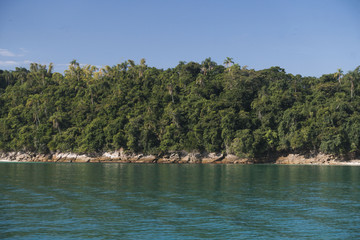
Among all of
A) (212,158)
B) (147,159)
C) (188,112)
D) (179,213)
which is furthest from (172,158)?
(179,213)

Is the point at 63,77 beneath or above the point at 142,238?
above

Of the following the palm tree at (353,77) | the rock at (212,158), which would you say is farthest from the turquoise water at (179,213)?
the palm tree at (353,77)

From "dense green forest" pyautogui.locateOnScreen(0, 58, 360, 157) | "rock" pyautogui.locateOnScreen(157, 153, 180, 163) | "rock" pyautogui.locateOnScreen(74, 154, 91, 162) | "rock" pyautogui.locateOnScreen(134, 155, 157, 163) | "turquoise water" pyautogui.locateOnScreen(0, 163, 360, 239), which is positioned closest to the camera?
"turquoise water" pyautogui.locateOnScreen(0, 163, 360, 239)

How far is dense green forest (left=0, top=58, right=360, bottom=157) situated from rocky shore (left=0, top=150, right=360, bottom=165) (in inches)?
75.0

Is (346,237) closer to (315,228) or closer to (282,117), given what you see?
(315,228)

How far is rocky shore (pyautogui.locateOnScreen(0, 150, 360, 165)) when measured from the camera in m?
94.9

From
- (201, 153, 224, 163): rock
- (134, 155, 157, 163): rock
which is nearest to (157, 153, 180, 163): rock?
(134, 155, 157, 163): rock

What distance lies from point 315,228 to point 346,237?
1999 mm

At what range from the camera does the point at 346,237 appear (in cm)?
1911

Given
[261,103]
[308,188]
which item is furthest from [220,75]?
[308,188]

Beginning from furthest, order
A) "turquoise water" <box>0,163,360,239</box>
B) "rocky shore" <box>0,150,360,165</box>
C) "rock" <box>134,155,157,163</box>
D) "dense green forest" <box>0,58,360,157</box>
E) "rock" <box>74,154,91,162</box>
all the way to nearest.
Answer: "rock" <box>74,154,91,162</box>
"rock" <box>134,155,157,163</box>
"dense green forest" <box>0,58,360,157</box>
"rocky shore" <box>0,150,360,165</box>
"turquoise water" <box>0,163,360,239</box>

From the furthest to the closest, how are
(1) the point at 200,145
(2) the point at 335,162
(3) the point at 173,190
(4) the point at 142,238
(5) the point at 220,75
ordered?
1. (5) the point at 220,75
2. (1) the point at 200,145
3. (2) the point at 335,162
4. (3) the point at 173,190
5. (4) the point at 142,238

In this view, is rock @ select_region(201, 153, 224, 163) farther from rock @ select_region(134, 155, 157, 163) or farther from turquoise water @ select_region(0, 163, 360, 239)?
turquoise water @ select_region(0, 163, 360, 239)

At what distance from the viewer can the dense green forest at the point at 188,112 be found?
98312 millimetres
